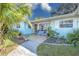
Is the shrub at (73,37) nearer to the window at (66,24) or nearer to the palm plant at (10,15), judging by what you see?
the window at (66,24)

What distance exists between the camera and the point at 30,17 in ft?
7.42

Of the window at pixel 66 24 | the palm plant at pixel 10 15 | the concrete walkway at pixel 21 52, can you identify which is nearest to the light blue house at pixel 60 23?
the window at pixel 66 24

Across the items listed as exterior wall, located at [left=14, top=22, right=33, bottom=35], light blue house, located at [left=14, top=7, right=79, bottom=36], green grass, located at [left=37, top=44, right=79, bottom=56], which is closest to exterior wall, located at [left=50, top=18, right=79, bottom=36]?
light blue house, located at [left=14, top=7, right=79, bottom=36]

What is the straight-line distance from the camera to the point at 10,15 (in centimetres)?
226

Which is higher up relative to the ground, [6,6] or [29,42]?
[6,6]

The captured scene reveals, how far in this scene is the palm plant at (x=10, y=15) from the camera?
7.43ft

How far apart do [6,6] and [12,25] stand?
0.25 m

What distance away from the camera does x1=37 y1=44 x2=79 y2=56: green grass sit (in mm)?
2236

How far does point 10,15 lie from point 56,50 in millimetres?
722

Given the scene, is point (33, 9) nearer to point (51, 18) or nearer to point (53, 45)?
point (51, 18)

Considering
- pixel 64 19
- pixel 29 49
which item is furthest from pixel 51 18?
pixel 29 49

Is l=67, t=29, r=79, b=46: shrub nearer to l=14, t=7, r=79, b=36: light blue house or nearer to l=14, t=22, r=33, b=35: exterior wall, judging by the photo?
l=14, t=7, r=79, b=36: light blue house

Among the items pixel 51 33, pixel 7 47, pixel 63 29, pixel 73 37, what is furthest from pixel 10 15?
pixel 73 37

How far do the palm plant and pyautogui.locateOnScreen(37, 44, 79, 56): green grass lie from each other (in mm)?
364
